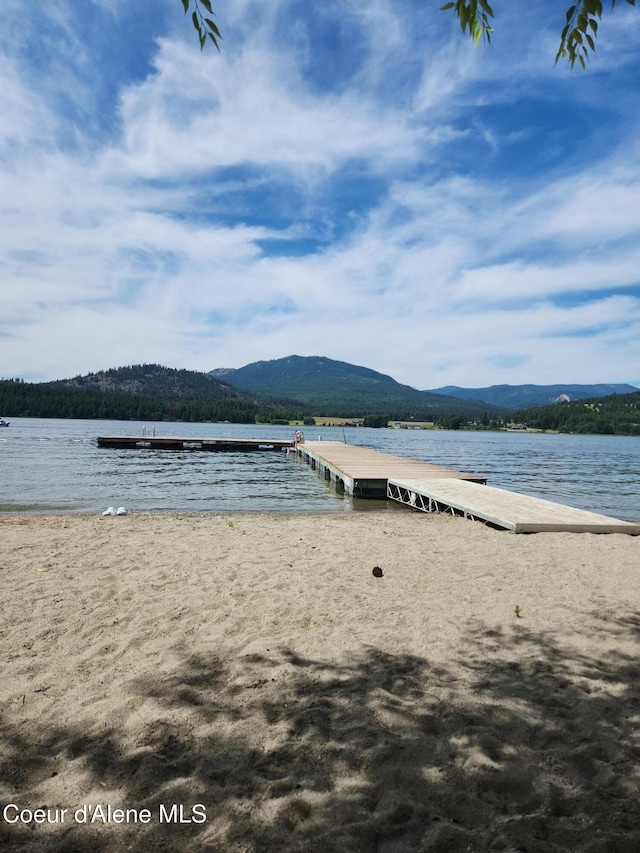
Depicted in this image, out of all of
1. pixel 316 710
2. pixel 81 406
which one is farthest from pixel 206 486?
pixel 81 406

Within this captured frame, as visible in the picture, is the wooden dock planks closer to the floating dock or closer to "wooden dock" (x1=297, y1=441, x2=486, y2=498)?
the floating dock

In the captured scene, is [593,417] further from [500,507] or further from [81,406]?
[500,507]

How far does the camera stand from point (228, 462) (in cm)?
3055

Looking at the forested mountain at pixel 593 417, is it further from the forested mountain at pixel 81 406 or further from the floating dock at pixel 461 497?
the floating dock at pixel 461 497

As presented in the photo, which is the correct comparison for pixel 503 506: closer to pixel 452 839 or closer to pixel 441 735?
pixel 441 735

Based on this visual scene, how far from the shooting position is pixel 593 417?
113000mm

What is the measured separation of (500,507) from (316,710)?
31.6 feet

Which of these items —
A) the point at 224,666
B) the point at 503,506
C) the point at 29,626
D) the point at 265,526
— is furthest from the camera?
the point at 503,506

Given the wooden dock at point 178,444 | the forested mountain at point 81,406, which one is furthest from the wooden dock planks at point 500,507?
the forested mountain at point 81,406

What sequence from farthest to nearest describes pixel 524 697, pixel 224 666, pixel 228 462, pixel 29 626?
pixel 228 462 < pixel 29 626 < pixel 224 666 < pixel 524 697

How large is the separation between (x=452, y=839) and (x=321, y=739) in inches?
36.5

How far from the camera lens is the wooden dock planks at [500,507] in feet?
32.9

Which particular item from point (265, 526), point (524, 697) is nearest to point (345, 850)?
point (524, 697)

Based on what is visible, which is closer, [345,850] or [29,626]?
[345,850]
